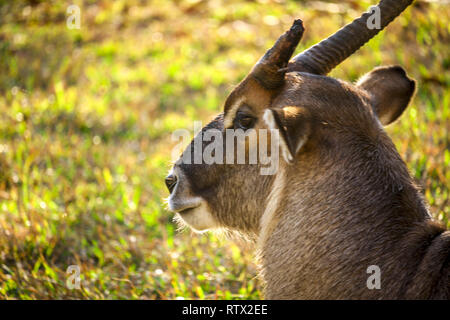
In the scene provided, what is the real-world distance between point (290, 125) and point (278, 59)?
16.5 inches

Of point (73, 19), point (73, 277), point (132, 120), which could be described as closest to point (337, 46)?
point (73, 277)

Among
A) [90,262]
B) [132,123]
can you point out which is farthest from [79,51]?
[90,262]

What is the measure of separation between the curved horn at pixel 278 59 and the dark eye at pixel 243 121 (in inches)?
7.0

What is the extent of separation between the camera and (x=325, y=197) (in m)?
2.80

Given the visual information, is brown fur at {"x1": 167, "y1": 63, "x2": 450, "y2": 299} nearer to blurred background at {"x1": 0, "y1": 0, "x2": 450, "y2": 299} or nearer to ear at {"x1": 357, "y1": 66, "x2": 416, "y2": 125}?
ear at {"x1": 357, "y1": 66, "x2": 416, "y2": 125}

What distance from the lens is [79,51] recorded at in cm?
1011

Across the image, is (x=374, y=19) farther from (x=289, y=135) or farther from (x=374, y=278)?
(x=374, y=278)

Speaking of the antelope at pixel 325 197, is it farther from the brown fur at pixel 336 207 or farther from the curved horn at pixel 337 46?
the curved horn at pixel 337 46

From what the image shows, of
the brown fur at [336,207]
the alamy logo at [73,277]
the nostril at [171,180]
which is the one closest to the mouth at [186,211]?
the nostril at [171,180]

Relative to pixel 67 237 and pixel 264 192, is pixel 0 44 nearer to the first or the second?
pixel 67 237

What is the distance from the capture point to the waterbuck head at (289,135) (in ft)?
9.15

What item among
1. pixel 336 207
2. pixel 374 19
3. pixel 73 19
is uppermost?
pixel 73 19

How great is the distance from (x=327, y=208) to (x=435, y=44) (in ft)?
17.0

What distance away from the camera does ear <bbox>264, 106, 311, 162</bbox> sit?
99.9 inches
